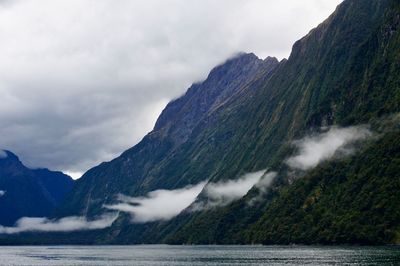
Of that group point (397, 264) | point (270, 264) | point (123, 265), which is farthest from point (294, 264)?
point (123, 265)

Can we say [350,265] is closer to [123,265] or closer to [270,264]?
[270,264]

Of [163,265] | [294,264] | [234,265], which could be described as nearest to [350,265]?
[294,264]

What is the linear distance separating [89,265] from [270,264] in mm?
66551

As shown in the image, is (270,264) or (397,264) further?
(270,264)

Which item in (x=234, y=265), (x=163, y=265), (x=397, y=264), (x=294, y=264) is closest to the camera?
(x=397, y=264)

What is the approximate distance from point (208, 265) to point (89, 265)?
46.8m

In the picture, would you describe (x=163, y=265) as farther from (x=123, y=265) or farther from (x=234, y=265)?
(x=234, y=265)

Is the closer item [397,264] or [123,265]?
[397,264]

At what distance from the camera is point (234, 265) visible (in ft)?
555

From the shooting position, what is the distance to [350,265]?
13875 centimetres

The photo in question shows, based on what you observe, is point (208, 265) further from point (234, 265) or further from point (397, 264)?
point (397, 264)

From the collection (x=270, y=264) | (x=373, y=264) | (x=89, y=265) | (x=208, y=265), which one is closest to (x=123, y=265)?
(x=89, y=265)

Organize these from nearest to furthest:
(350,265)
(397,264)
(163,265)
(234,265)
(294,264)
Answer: (397,264)
(350,265)
(294,264)
(234,265)
(163,265)

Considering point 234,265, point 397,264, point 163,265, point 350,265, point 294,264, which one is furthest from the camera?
point 163,265
